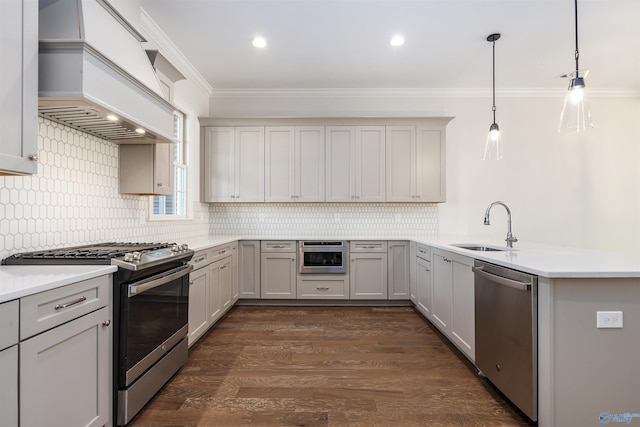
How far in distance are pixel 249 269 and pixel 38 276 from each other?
2814 mm

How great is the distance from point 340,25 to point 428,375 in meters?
3.12

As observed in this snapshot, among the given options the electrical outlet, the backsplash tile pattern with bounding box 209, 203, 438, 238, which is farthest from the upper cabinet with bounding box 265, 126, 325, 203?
the electrical outlet

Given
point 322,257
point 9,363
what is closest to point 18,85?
point 9,363

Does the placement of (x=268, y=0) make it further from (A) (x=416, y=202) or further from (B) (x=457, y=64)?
(A) (x=416, y=202)

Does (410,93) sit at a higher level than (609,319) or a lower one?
higher

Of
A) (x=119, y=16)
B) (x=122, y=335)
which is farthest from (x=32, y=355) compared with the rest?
(x=119, y=16)

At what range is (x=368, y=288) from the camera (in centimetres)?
414

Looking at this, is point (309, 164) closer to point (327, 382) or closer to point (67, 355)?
point (327, 382)

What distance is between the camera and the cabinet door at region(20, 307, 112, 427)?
1228 millimetres

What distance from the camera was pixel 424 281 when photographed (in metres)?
3.58

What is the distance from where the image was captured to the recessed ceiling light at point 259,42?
3.24 metres

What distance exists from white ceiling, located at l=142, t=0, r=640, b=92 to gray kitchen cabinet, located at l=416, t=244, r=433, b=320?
2.21m

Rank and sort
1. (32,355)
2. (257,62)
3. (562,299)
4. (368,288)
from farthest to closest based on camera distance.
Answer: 1. (368,288)
2. (257,62)
3. (562,299)
4. (32,355)

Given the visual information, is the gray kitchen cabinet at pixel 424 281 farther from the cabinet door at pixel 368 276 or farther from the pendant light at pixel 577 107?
the pendant light at pixel 577 107
